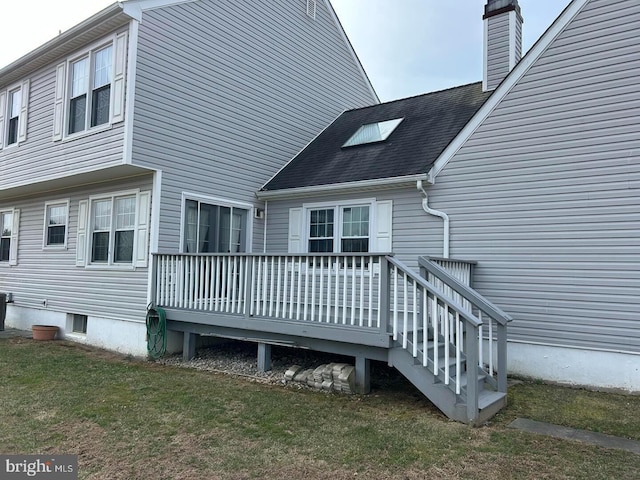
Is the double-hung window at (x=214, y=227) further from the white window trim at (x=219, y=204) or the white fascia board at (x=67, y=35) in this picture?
the white fascia board at (x=67, y=35)

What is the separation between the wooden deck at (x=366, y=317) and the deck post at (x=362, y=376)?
13 mm

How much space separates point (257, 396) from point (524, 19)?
355 inches

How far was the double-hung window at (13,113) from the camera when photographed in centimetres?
1046

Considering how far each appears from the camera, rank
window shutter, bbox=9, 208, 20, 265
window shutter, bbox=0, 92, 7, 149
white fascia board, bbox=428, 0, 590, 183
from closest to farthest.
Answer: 1. white fascia board, bbox=428, 0, 590, 183
2. window shutter, bbox=0, 92, 7, 149
3. window shutter, bbox=9, 208, 20, 265

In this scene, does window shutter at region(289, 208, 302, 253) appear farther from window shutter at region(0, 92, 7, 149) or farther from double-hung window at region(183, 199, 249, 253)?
window shutter at region(0, 92, 7, 149)

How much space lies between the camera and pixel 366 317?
648 cm

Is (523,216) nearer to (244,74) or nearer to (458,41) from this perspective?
(244,74)

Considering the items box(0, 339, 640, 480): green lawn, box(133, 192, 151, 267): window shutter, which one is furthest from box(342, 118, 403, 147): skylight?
box(0, 339, 640, 480): green lawn

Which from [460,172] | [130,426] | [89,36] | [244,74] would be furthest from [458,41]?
[130,426]

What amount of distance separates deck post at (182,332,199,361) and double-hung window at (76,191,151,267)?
5.12 feet

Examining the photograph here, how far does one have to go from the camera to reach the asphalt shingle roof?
8.69 meters

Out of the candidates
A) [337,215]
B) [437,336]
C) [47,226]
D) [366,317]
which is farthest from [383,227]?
[47,226]

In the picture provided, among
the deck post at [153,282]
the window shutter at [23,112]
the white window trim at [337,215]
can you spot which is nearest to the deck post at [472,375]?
the white window trim at [337,215]

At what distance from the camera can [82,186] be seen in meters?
9.93
